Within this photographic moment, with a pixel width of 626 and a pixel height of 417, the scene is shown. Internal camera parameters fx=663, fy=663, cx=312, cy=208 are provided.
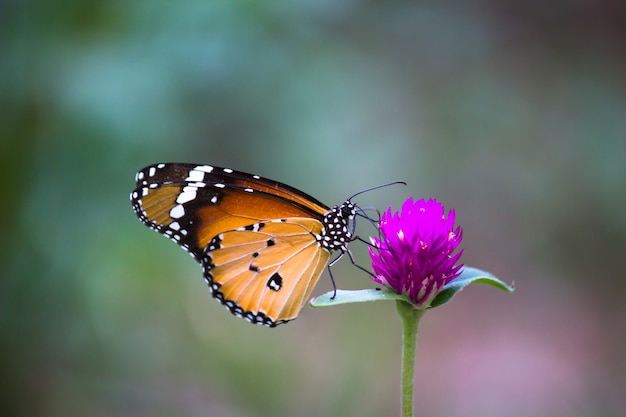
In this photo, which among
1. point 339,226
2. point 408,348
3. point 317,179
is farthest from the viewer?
point 317,179

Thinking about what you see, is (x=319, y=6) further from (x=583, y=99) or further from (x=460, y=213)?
(x=460, y=213)

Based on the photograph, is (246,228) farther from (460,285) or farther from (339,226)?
(460,285)

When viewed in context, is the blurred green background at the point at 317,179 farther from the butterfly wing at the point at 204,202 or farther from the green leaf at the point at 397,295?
the green leaf at the point at 397,295

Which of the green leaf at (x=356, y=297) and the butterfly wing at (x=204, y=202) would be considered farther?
the butterfly wing at (x=204, y=202)

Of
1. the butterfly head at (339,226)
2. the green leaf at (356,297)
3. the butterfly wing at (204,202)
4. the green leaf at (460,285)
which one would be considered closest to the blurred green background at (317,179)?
the butterfly wing at (204,202)

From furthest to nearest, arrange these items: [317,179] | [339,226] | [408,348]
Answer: [317,179], [339,226], [408,348]

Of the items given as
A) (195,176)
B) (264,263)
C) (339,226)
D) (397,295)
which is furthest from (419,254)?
(195,176)
